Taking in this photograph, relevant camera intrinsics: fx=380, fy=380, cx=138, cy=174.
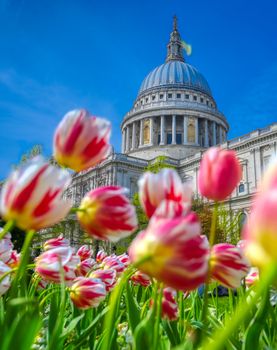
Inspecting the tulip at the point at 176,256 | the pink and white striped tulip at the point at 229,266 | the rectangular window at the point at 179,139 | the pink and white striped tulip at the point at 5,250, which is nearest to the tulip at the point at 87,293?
the pink and white striped tulip at the point at 5,250

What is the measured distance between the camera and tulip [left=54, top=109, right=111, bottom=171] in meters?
0.83

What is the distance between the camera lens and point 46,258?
123cm

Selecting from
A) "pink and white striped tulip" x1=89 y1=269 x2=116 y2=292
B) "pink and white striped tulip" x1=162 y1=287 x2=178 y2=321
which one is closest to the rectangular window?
"pink and white striped tulip" x1=89 y1=269 x2=116 y2=292

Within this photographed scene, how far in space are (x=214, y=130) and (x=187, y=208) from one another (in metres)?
→ 49.5

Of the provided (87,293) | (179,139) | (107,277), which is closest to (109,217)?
(87,293)

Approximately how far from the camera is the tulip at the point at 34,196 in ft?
2.23

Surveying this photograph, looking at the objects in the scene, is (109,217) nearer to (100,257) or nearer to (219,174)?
Answer: (219,174)

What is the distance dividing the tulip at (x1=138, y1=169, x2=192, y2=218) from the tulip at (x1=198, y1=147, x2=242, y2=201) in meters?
0.04

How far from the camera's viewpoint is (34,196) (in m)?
0.69

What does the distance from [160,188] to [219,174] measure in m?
0.12

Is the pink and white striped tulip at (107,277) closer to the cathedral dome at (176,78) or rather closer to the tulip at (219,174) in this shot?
the tulip at (219,174)

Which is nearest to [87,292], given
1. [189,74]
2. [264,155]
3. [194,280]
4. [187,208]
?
[187,208]

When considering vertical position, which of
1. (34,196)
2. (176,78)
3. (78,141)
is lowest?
(34,196)

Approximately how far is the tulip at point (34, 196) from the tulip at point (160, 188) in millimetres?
164
